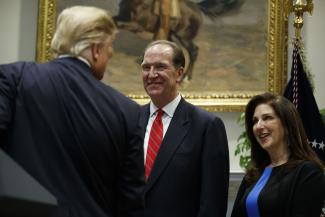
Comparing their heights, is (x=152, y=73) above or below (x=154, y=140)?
above

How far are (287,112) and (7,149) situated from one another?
2.00m

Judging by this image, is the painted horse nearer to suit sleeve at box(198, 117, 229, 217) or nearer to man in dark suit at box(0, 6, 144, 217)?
suit sleeve at box(198, 117, 229, 217)

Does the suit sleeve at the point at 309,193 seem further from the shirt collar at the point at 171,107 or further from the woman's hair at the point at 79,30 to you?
the woman's hair at the point at 79,30

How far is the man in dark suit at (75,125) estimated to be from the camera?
85.7 inches

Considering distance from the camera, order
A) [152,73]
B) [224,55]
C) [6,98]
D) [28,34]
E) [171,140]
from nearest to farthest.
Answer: [6,98], [171,140], [152,73], [224,55], [28,34]

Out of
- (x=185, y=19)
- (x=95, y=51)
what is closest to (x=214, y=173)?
(x=95, y=51)

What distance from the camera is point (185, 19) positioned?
6551mm

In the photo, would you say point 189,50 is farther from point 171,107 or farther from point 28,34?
point 171,107

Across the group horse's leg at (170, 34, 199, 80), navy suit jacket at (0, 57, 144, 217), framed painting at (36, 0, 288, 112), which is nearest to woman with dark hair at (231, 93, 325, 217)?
navy suit jacket at (0, 57, 144, 217)

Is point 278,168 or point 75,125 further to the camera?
point 278,168

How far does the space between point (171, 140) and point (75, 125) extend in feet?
4.24

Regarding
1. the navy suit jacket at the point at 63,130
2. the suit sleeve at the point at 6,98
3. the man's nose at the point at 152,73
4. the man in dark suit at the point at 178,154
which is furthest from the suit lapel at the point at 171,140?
the suit sleeve at the point at 6,98

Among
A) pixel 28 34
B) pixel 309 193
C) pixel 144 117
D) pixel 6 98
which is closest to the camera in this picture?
pixel 6 98

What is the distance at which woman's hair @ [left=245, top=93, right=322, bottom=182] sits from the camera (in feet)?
11.5
